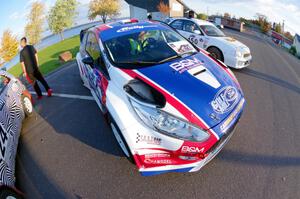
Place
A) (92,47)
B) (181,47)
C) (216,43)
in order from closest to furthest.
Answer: (181,47)
(92,47)
(216,43)

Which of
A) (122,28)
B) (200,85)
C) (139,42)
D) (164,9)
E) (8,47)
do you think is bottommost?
(8,47)

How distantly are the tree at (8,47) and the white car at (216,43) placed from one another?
35.2 meters

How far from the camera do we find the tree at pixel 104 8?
43219 mm

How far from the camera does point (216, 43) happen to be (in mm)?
6926

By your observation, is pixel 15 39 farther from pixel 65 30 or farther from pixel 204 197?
pixel 204 197

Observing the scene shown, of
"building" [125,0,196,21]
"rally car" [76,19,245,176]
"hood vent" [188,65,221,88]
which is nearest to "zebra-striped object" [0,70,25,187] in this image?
"rally car" [76,19,245,176]

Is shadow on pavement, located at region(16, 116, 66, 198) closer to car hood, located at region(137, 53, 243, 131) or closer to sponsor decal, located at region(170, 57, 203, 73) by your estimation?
car hood, located at region(137, 53, 243, 131)

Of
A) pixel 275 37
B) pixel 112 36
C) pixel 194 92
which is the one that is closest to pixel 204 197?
pixel 194 92

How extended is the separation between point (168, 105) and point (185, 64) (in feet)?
3.11

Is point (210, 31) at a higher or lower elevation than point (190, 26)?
lower

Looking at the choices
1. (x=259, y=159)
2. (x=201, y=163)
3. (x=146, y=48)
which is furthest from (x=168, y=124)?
(x=146, y=48)

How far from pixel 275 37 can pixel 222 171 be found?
2429 cm

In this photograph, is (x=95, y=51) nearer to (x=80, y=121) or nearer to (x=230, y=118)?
(x=80, y=121)

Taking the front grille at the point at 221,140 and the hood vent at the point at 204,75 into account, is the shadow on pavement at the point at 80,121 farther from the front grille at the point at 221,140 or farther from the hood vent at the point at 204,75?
the hood vent at the point at 204,75
